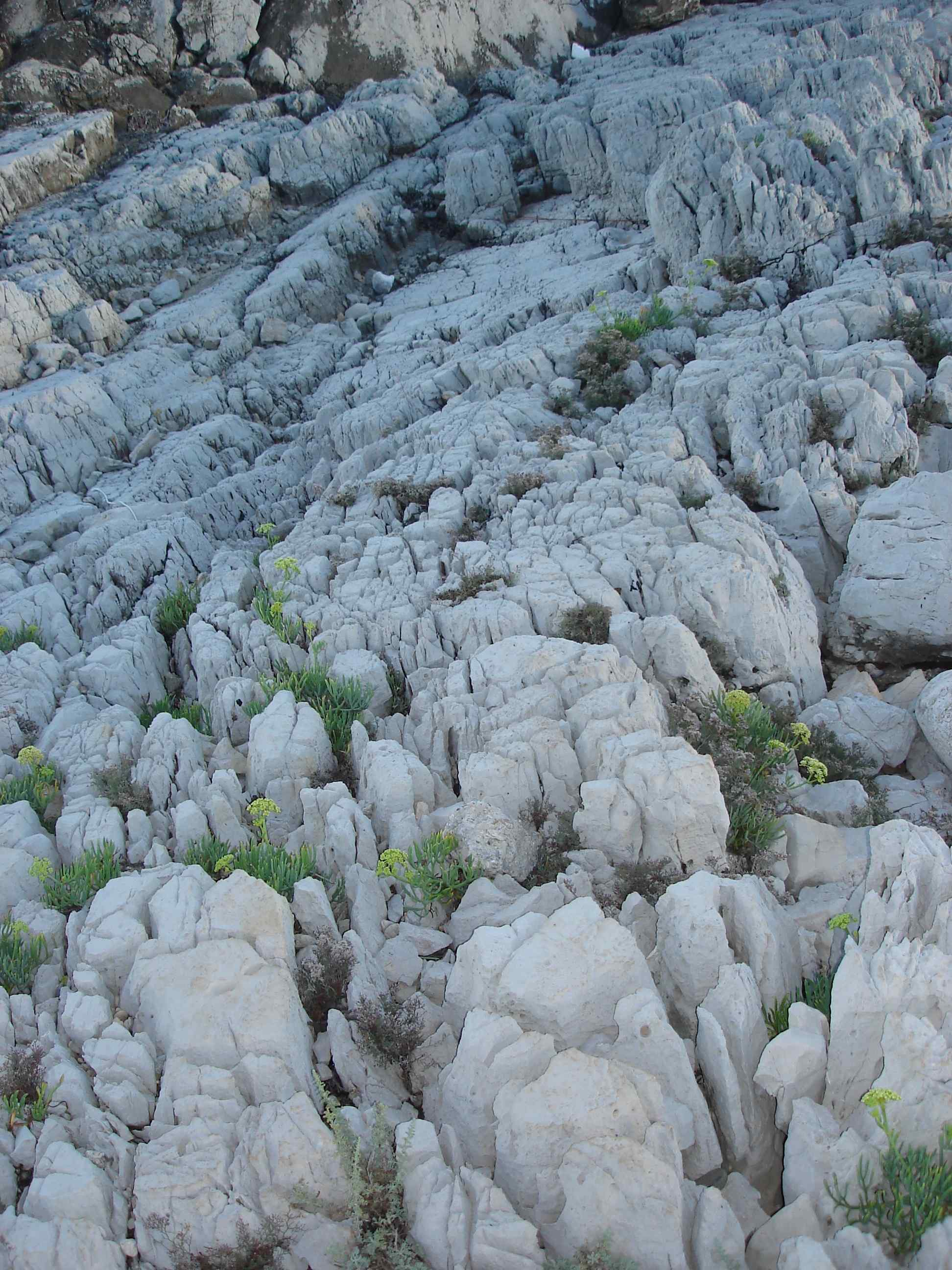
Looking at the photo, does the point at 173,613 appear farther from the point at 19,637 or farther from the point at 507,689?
the point at 507,689

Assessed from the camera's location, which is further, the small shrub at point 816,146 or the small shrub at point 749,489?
the small shrub at point 816,146

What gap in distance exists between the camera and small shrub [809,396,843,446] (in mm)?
12320

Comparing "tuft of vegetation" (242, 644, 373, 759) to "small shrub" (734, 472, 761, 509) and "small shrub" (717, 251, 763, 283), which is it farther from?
"small shrub" (717, 251, 763, 283)

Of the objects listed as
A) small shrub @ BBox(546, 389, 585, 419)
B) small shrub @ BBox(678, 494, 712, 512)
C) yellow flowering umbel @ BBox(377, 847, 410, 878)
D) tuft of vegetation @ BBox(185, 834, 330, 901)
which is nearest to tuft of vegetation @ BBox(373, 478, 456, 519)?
small shrub @ BBox(546, 389, 585, 419)

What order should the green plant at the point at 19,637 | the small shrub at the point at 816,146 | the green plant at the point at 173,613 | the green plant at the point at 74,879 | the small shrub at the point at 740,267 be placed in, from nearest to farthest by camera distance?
the green plant at the point at 74,879 → the green plant at the point at 19,637 → the green plant at the point at 173,613 → the small shrub at the point at 740,267 → the small shrub at the point at 816,146

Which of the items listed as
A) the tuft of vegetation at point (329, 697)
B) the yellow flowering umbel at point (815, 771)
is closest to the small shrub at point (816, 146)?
the yellow flowering umbel at point (815, 771)

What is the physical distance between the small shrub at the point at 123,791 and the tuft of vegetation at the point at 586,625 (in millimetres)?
4107

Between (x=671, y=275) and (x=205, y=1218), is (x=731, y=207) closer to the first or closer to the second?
(x=671, y=275)

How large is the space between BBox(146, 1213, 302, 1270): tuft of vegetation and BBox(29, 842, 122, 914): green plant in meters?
2.62

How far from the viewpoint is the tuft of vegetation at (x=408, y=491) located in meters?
Result: 12.4

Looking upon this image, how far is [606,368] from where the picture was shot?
48.6 feet

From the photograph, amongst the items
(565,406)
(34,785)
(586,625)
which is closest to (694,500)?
(586,625)

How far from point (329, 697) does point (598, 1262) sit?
17.7ft

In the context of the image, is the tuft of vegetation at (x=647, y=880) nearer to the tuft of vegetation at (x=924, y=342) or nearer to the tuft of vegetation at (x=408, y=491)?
the tuft of vegetation at (x=408, y=491)
